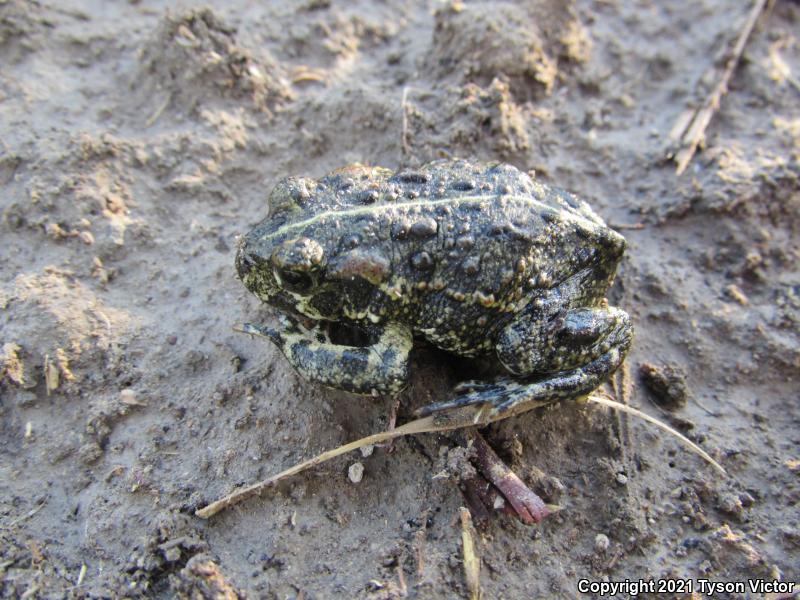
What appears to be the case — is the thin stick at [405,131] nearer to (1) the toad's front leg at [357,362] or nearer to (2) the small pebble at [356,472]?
(1) the toad's front leg at [357,362]

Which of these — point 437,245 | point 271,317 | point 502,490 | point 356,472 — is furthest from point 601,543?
point 271,317

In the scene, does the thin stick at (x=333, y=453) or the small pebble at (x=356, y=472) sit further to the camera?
the small pebble at (x=356, y=472)

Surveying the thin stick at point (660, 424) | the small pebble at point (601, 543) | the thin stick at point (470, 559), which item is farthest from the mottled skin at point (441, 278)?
the small pebble at point (601, 543)

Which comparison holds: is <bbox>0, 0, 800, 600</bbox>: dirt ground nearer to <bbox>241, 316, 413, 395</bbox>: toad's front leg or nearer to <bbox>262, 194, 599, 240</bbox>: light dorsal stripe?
<bbox>241, 316, 413, 395</bbox>: toad's front leg

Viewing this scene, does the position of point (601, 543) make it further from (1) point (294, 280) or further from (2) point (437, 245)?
(1) point (294, 280)

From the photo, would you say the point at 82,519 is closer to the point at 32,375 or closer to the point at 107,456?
the point at 107,456

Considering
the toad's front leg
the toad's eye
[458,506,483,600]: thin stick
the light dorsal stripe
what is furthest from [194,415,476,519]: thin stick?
the light dorsal stripe

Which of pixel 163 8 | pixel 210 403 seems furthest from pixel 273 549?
pixel 163 8
